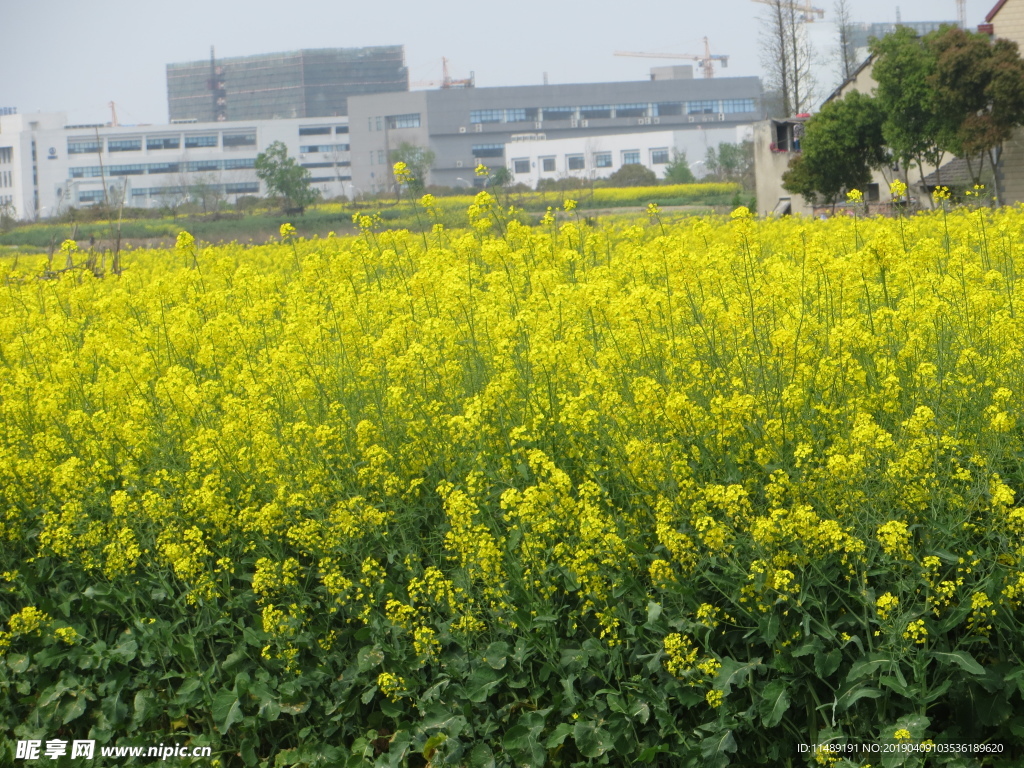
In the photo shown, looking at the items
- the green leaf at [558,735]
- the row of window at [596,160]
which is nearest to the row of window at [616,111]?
the row of window at [596,160]

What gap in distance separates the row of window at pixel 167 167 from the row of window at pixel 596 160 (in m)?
32.6

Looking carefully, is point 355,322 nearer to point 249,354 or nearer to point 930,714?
point 249,354

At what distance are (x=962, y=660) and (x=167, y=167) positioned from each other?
418 feet

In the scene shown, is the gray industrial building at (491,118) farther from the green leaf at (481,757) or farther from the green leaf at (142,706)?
the green leaf at (481,757)

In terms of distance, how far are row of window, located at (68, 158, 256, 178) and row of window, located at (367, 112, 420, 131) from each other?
1398 centimetres

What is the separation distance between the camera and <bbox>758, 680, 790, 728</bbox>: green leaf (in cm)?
317

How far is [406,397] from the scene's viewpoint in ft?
15.7

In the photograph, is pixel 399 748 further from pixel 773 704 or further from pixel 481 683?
pixel 773 704

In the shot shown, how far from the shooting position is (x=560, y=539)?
153 inches

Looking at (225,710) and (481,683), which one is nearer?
(481,683)

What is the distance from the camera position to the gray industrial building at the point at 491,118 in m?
118

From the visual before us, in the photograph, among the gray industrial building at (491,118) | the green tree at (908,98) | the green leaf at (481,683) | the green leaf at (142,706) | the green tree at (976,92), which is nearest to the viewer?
the green leaf at (481,683)

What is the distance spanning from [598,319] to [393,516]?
1.68 meters

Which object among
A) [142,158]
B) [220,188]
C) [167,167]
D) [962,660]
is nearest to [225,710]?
[962,660]
